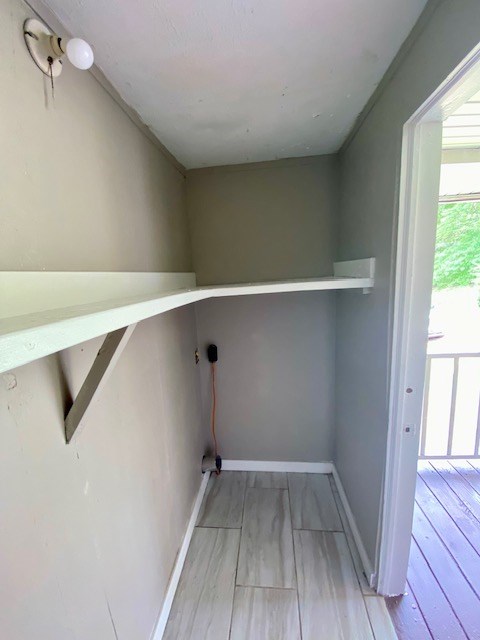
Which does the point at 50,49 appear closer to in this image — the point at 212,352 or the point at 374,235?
the point at 374,235

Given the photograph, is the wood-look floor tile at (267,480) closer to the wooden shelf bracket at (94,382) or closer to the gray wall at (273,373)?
the gray wall at (273,373)

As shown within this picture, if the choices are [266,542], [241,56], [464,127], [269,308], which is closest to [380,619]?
[266,542]

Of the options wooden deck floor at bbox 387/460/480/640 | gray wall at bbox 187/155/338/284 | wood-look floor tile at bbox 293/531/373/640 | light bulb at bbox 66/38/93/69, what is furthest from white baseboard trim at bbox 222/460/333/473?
light bulb at bbox 66/38/93/69

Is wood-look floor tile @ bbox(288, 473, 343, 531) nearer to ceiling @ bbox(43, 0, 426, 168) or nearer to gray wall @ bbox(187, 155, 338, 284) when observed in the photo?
gray wall @ bbox(187, 155, 338, 284)

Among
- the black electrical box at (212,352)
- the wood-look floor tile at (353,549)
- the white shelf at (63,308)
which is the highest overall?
the white shelf at (63,308)

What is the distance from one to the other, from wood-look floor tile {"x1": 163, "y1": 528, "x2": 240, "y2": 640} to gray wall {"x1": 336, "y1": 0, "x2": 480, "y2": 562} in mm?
740

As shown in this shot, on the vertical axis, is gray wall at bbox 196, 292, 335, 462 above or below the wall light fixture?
below

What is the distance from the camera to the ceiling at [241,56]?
2.24ft

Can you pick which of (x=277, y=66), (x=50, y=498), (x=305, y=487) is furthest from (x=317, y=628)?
(x=277, y=66)

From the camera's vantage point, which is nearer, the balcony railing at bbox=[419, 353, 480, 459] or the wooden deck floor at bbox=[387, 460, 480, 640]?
the wooden deck floor at bbox=[387, 460, 480, 640]

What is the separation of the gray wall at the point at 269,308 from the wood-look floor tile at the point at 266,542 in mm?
314

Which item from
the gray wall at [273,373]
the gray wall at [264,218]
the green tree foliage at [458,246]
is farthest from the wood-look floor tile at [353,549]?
the green tree foliage at [458,246]

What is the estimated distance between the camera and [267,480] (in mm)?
2037

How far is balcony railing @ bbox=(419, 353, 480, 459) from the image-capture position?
6.79ft
